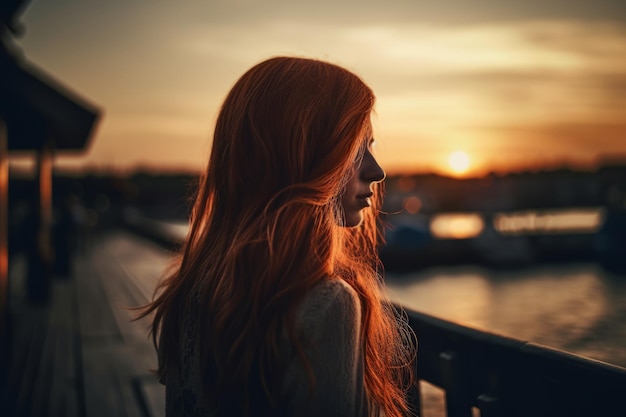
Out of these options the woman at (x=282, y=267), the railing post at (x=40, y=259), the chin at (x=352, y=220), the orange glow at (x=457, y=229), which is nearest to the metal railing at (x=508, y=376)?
the woman at (x=282, y=267)

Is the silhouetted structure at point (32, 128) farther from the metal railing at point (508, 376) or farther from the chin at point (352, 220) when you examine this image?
the chin at point (352, 220)

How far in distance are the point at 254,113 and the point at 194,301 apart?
40 cm

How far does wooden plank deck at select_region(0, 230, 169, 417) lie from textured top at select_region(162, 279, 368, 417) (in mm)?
1012

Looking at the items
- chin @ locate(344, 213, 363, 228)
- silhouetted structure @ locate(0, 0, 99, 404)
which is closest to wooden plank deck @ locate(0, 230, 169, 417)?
silhouetted structure @ locate(0, 0, 99, 404)

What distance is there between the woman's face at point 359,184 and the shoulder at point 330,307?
281 mm

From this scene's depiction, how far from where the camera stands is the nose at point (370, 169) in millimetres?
1397

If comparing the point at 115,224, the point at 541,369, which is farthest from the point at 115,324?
the point at 115,224

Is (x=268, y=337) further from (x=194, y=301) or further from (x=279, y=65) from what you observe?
(x=279, y=65)

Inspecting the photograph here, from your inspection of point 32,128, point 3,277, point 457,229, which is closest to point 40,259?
point 32,128

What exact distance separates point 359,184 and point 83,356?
5.78 metres

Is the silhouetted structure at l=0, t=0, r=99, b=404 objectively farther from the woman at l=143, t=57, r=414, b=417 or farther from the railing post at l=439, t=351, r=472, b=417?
the woman at l=143, t=57, r=414, b=417

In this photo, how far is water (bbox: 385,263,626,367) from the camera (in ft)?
35.9

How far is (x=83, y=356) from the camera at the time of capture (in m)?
6.48

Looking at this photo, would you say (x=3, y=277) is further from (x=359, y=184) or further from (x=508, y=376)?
(x=359, y=184)
